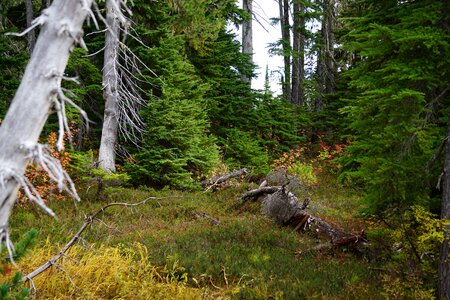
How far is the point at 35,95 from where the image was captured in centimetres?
228

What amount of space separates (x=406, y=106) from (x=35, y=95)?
5.51 metres

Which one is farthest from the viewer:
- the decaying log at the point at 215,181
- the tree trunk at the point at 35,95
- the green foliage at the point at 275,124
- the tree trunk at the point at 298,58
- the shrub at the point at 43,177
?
the tree trunk at the point at 298,58

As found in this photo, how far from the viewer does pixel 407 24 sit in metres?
6.39

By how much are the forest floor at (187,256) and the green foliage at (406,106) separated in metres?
1.71

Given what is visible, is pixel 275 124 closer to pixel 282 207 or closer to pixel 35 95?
pixel 282 207

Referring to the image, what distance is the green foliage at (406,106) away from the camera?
19.3 feet

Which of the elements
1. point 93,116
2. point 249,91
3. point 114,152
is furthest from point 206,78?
point 114,152

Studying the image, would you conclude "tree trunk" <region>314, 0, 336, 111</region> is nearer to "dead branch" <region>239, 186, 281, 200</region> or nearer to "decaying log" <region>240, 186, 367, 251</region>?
"dead branch" <region>239, 186, 281, 200</region>

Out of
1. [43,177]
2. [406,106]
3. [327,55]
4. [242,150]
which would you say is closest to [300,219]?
[406,106]

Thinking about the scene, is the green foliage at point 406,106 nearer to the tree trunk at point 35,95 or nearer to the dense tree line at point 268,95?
the dense tree line at point 268,95

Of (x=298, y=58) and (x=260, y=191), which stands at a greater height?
(x=298, y=58)

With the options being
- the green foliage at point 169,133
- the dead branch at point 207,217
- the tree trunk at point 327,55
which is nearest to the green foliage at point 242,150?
the green foliage at point 169,133

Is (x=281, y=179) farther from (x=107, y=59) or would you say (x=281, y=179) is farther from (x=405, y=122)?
(x=405, y=122)

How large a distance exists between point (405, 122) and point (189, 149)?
902 centimetres
